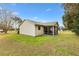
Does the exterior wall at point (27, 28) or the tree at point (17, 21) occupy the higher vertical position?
the tree at point (17, 21)

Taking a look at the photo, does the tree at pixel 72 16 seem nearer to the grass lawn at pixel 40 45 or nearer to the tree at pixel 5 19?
the grass lawn at pixel 40 45

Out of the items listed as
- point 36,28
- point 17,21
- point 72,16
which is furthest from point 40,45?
point 72,16

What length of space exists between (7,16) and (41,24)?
1.47 ft

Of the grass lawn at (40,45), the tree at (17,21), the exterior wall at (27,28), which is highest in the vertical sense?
the tree at (17,21)

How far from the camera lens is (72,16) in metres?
3.63

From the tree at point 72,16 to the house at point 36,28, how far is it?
0.52 feet

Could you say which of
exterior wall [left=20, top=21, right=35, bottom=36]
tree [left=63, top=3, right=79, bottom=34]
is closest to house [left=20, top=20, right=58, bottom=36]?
exterior wall [left=20, top=21, right=35, bottom=36]

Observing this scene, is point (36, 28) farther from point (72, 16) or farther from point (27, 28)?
point (72, 16)

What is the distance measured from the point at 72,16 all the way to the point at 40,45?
552mm

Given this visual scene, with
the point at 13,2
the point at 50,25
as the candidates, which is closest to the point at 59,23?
the point at 50,25

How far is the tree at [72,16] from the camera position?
11.8 feet

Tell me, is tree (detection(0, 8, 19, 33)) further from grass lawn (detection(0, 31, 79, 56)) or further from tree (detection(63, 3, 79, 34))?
tree (detection(63, 3, 79, 34))

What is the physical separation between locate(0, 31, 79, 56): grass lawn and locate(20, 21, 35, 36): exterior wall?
0.05 metres

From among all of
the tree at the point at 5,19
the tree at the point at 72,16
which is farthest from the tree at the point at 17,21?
the tree at the point at 72,16
